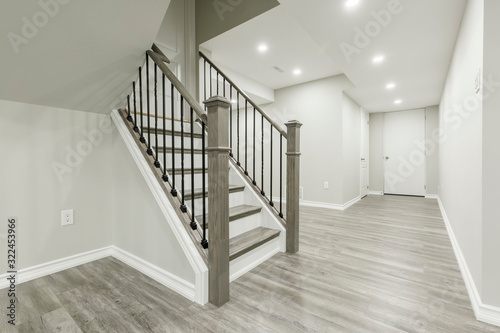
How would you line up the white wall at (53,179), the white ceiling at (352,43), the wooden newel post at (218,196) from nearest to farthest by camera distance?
the wooden newel post at (218,196), the white wall at (53,179), the white ceiling at (352,43)

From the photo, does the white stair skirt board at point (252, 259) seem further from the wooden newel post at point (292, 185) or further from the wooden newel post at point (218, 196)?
the wooden newel post at point (218, 196)

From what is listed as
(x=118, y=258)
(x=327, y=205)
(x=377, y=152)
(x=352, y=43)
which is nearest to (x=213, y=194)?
(x=118, y=258)

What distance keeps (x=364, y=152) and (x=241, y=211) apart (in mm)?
4800

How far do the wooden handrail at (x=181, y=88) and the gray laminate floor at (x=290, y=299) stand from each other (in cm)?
112

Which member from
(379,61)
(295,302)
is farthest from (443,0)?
(295,302)

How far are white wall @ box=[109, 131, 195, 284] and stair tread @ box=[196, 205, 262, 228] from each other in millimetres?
312

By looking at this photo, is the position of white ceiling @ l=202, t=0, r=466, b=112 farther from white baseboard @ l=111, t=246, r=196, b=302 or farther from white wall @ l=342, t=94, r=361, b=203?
white baseboard @ l=111, t=246, r=196, b=302

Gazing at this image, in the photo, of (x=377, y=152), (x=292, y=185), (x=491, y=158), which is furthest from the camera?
(x=377, y=152)

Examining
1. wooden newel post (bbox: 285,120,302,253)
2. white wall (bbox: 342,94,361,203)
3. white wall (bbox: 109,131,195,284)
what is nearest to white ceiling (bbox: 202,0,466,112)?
white wall (bbox: 342,94,361,203)

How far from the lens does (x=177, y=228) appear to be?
58.8 inches

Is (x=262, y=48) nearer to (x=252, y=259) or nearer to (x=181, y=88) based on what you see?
(x=181, y=88)

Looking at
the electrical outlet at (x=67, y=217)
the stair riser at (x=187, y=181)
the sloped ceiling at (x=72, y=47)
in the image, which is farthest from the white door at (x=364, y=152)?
the electrical outlet at (x=67, y=217)

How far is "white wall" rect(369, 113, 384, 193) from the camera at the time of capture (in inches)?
243

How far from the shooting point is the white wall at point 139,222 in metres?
1.56
